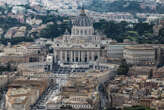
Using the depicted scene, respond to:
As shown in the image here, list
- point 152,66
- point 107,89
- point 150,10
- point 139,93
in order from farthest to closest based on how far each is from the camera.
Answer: point 150,10
point 152,66
point 107,89
point 139,93

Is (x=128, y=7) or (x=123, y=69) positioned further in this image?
(x=128, y=7)

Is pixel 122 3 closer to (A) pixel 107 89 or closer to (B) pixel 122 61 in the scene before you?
(B) pixel 122 61

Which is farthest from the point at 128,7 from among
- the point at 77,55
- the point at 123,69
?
the point at 123,69

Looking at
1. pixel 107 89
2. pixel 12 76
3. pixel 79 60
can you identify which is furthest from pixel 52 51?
pixel 107 89

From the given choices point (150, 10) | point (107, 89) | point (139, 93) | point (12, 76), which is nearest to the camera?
point (139, 93)

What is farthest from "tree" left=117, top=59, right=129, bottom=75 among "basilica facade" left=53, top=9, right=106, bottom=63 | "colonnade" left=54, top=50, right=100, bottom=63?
"colonnade" left=54, top=50, right=100, bottom=63

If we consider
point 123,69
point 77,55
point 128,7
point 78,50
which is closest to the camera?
point 123,69

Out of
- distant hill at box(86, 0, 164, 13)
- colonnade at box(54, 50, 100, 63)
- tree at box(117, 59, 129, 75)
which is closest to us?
tree at box(117, 59, 129, 75)

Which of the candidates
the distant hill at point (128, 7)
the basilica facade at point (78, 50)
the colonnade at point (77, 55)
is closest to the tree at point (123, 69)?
the basilica facade at point (78, 50)

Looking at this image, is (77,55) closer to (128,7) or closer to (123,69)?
(123,69)

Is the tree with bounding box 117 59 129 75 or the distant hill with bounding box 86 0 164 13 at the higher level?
the tree with bounding box 117 59 129 75

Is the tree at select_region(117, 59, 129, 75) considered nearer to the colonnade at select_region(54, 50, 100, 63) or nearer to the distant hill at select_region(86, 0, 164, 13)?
the colonnade at select_region(54, 50, 100, 63)
